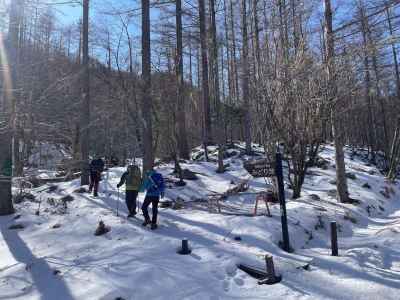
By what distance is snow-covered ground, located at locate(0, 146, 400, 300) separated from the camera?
5.25 m

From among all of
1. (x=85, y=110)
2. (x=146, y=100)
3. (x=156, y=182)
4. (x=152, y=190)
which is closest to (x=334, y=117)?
(x=156, y=182)

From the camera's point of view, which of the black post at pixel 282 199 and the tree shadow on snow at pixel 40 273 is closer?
the tree shadow on snow at pixel 40 273

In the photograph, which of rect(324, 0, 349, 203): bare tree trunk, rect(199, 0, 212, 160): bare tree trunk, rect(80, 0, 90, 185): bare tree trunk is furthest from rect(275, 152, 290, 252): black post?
rect(199, 0, 212, 160): bare tree trunk

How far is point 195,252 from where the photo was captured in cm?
651

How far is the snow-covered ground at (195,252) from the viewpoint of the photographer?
17.2ft

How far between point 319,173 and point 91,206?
10224 mm

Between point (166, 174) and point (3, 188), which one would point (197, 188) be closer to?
point (166, 174)

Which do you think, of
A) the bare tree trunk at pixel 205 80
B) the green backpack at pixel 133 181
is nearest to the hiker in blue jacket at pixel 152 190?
the green backpack at pixel 133 181

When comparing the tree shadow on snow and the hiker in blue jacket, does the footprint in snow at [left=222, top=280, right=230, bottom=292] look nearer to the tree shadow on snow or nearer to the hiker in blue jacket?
the tree shadow on snow

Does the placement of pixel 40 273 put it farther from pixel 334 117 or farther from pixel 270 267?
pixel 334 117

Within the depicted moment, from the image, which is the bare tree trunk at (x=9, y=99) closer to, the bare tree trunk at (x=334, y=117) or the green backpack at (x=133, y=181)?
the green backpack at (x=133, y=181)

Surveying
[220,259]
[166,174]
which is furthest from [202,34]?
[220,259]

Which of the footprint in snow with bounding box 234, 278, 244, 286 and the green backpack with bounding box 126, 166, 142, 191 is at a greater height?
the green backpack with bounding box 126, 166, 142, 191

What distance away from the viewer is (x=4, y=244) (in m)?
8.40
